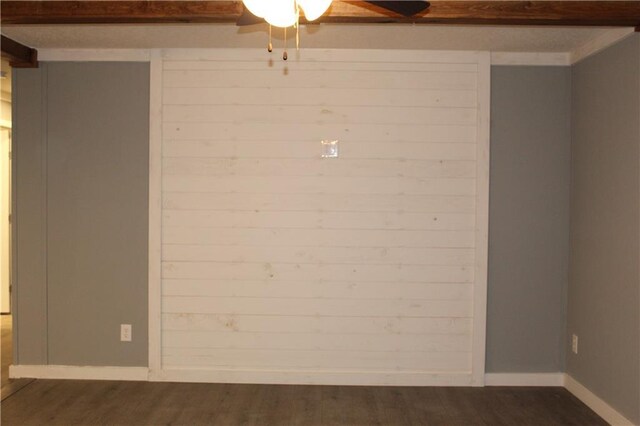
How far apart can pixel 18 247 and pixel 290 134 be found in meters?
2.36

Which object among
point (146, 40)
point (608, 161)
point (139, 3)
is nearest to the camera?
point (139, 3)

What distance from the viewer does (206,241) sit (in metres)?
4.09

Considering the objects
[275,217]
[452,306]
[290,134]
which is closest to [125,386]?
[275,217]

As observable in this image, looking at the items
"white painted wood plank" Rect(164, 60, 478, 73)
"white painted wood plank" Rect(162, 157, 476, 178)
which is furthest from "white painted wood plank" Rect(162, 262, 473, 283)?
"white painted wood plank" Rect(164, 60, 478, 73)

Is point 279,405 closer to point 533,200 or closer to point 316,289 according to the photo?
point 316,289

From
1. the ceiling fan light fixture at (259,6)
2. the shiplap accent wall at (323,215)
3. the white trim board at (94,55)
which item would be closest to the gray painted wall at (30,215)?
the white trim board at (94,55)

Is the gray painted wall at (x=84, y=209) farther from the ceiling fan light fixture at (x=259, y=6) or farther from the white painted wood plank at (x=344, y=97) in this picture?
the ceiling fan light fixture at (x=259, y=6)

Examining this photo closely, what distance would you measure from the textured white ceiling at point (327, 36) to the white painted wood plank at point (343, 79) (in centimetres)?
20

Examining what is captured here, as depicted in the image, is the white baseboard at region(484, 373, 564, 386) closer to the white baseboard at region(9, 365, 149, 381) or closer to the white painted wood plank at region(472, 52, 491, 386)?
the white painted wood plank at region(472, 52, 491, 386)

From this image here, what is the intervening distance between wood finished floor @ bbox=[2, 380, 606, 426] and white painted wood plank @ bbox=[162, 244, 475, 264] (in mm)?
987

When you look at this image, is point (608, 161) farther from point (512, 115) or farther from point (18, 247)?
point (18, 247)

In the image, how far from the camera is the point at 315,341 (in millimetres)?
4082

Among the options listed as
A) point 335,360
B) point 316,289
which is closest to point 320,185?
point 316,289

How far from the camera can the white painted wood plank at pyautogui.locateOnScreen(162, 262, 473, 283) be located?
407 centimetres
